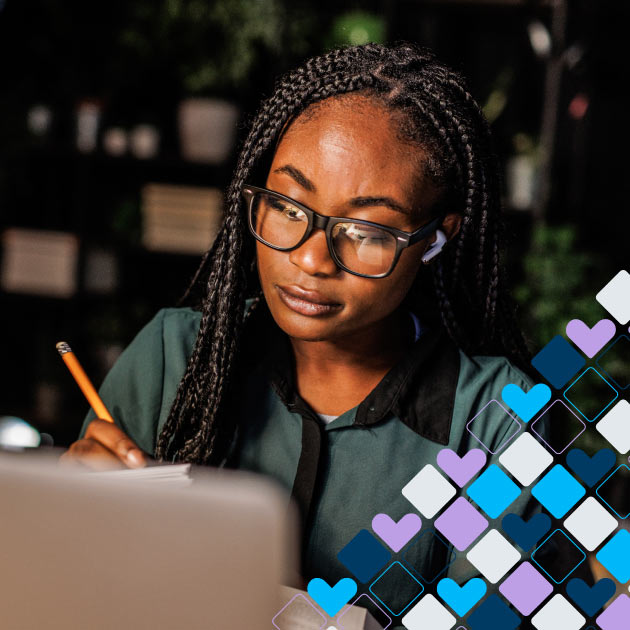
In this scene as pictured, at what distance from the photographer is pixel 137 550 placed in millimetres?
412

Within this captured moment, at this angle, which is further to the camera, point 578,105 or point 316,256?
point 578,105

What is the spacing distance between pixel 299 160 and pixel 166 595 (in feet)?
2.08

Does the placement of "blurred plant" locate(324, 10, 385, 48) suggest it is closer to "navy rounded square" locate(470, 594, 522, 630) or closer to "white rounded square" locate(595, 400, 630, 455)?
"white rounded square" locate(595, 400, 630, 455)

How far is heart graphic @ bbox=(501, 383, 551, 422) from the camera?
1084mm

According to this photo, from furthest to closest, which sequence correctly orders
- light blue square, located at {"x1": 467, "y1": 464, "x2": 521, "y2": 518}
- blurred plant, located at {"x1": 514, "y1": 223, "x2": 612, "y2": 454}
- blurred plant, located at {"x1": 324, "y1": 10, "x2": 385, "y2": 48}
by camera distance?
blurred plant, located at {"x1": 324, "y1": 10, "x2": 385, "y2": 48}, blurred plant, located at {"x1": 514, "y1": 223, "x2": 612, "y2": 454}, light blue square, located at {"x1": 467, "y1": 464, "x2": 521, "y2": 518}

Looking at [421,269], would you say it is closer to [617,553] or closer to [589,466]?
[589,466]

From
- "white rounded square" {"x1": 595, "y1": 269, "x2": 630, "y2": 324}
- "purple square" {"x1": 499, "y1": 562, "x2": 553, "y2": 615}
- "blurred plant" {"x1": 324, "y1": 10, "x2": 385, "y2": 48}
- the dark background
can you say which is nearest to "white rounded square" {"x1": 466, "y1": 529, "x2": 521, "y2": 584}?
"purple square" {"x1": 499, "y1": 562, "x2": 553, "y2": 615}

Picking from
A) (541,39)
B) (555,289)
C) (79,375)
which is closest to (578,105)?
(541,39)

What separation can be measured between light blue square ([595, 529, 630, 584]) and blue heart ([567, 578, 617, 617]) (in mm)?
40

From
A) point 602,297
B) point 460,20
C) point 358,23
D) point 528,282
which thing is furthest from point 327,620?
point 460,20

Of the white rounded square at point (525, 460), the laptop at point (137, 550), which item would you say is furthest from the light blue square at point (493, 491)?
the laptop at point (137, 550)

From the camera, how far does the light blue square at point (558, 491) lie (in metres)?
0.96

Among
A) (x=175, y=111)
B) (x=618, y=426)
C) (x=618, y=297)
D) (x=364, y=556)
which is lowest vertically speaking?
(x=175, y=111)

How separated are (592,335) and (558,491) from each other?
0.84 ft
